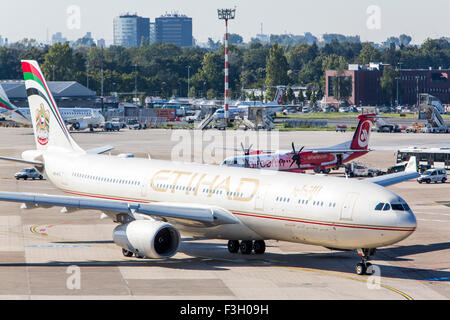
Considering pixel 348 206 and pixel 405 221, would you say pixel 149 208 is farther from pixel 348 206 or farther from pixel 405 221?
pixel 405 221

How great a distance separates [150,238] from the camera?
136ft

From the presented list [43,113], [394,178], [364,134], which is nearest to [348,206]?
[394,178]

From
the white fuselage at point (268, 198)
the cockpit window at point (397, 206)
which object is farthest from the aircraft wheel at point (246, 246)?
the cockpit window at point (397, 206)

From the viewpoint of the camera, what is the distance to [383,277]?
1593 inches

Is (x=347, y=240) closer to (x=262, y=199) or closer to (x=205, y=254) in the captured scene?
(x=262, y=199)

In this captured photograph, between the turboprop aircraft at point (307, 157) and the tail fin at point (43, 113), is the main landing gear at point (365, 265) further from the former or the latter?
the turboprop aircraft at point (307, 157)

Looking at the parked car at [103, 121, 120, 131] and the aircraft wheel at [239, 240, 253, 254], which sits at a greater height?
the parked car at [103, 121, 120, 131]

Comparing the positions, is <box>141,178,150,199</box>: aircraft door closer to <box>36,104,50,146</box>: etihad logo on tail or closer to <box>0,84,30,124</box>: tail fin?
<box>36,104,50,146</box>: etihad logo on tail

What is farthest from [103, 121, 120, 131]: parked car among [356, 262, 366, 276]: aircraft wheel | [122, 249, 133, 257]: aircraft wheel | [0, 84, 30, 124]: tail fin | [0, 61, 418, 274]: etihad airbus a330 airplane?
[356, 262, 366, 276]: aircraft wheel

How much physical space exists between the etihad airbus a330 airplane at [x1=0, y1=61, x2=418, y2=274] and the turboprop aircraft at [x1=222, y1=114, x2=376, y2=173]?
3057 centimetres

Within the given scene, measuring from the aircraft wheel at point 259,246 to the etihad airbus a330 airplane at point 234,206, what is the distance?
2.4 inches

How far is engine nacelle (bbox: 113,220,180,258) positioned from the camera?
1642 inches
